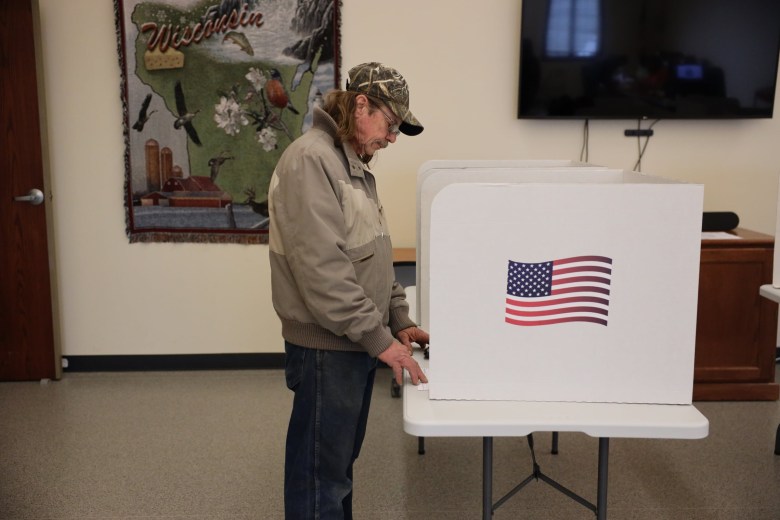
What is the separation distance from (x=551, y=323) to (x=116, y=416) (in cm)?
242

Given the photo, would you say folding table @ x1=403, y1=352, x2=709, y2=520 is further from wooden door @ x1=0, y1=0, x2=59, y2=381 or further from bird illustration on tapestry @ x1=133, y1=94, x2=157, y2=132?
wooden door @ x1=0, y1=0, x2=59, y2=381

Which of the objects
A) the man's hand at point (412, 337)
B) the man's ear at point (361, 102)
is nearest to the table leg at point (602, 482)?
the man's hand at point (412, 337)

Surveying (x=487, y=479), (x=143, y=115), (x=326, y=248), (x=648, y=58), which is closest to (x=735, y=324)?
(x=648, y=58)

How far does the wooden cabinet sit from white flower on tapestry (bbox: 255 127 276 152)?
208cm

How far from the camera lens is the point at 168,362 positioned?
4031 mm

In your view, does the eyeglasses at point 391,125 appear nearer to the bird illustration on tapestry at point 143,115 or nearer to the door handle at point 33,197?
the bird illustration on tapestry at point 143,115

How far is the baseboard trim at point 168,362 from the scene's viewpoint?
4.02 meters

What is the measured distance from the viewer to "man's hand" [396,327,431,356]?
2051mm

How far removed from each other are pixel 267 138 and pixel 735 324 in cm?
237

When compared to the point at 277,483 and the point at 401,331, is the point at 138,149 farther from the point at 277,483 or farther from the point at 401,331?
the point at 401,331

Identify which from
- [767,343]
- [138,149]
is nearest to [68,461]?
[138,149]

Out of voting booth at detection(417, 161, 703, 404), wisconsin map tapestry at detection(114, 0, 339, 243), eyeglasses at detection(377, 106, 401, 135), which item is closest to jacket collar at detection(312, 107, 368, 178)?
eyeglasses at detection(377, 106, 401, 135)

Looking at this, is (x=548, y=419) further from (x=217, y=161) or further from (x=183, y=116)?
(x=183, y=116)

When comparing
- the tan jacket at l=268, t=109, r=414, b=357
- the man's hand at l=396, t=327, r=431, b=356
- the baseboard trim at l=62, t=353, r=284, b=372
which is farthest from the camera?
the baseboard trim at l=62, t=353, r=284, b=372
